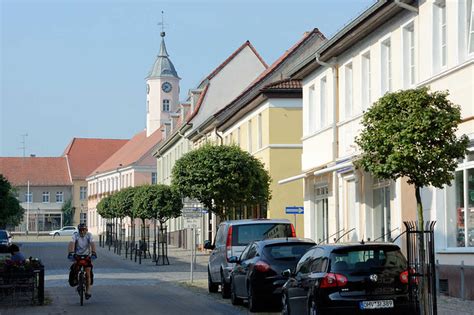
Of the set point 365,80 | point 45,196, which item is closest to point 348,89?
point 365,80

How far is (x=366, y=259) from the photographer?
15.3 m

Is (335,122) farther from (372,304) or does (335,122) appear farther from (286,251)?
(372,304)

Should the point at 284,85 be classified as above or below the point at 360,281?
above

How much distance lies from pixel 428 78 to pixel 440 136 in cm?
680

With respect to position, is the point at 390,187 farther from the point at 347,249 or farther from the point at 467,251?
the point at 347,249

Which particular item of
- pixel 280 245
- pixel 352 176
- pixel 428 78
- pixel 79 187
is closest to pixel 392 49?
pixel 428 78

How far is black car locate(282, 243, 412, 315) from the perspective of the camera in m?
15.0

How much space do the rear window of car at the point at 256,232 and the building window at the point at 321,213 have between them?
9.58 meters

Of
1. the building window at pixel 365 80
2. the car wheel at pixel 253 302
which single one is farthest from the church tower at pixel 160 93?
the car wheel at pixel 253 302

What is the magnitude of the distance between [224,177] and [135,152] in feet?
254

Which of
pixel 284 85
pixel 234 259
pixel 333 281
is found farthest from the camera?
pixel 284 85

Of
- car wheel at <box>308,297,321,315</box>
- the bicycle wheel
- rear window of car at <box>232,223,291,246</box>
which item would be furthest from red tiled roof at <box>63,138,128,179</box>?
car wheel at <box>308,297,321,315</box>

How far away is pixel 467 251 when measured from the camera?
20781 millimetres

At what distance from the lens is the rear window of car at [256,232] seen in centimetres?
2444
